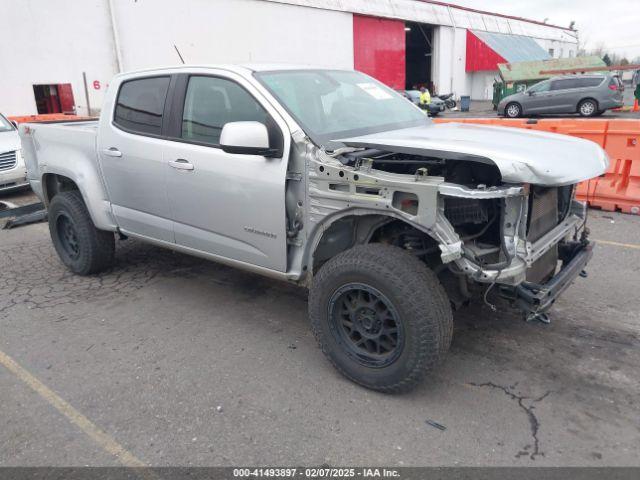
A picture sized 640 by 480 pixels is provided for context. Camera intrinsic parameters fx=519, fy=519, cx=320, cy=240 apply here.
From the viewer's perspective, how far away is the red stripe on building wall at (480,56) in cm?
3656

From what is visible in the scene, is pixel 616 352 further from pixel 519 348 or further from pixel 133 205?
pixel 133 205

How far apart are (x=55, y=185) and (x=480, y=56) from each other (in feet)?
121

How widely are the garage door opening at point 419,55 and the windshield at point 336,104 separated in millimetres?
33771

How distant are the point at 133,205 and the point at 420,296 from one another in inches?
108

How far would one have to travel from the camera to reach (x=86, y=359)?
11.6ft

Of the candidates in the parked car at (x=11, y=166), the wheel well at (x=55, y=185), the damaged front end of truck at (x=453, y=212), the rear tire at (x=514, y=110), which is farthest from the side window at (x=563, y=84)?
the wheel well at (x=55, y=185)

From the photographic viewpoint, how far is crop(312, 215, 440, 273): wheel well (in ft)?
10.1

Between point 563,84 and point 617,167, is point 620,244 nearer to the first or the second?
point 617,167

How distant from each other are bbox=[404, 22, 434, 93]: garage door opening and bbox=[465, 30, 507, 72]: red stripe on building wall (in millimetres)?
2857

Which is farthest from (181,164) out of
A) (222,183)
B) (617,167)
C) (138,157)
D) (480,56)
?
(480,56)

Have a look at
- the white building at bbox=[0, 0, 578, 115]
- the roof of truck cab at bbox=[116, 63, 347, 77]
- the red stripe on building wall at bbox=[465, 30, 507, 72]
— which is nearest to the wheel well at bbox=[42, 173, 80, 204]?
the roof of truck cab at bbox=[116, 63, 347, 77]

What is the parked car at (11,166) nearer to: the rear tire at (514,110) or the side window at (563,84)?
the rear tire at (514,110)

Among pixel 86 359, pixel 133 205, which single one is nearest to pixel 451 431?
pixel 86 359

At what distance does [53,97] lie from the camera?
56.1 ft
